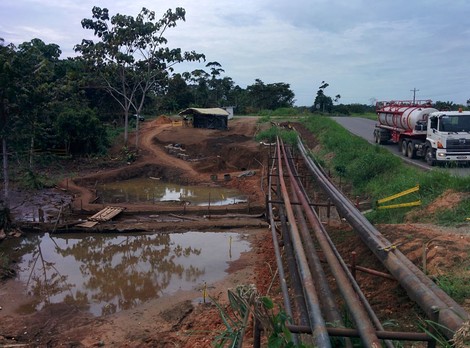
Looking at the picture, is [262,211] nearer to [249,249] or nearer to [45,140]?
[249,249]

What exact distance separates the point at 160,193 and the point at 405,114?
1391 cm

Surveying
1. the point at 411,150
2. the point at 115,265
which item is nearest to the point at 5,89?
the point at 115,265

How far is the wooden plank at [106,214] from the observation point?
16641 millimetres

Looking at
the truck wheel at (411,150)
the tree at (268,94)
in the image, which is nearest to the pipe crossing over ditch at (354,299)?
the truck wheel at (411,150)

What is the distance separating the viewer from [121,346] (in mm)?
7906

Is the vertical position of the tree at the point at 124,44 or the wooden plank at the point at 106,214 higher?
the tree at the point at 124,44

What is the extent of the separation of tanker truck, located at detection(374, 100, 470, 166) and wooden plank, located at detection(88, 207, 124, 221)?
13215 millimetres

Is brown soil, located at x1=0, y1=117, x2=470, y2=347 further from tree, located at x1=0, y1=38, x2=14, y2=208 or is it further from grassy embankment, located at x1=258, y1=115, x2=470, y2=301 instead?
tree, located at x1=0, y1=38, x2=14, y2=208

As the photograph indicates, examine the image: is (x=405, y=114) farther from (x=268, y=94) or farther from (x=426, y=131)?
(x=268, y=94)

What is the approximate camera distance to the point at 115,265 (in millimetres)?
13188

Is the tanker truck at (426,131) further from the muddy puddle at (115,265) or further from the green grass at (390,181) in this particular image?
the muddy puddle at (115,265)

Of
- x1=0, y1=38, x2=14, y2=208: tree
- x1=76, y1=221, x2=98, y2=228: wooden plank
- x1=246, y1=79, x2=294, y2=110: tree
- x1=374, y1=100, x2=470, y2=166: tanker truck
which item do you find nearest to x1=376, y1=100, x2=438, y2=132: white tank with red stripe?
x1=374, y1=100, x2=470, y2=166: tanker truck

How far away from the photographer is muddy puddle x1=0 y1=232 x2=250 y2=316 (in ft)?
35.6

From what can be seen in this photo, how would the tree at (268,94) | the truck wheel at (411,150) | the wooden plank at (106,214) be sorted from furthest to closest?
the tree at (268,94) → the truck wheel at (411,150) → the wooden plank at (106,214)
